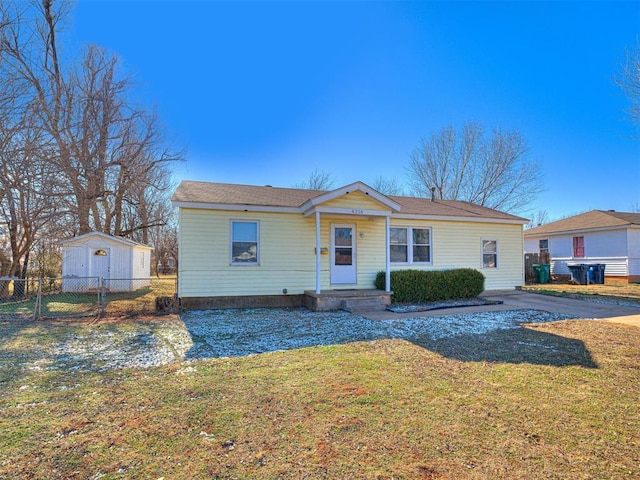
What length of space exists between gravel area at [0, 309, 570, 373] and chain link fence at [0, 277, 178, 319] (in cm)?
86

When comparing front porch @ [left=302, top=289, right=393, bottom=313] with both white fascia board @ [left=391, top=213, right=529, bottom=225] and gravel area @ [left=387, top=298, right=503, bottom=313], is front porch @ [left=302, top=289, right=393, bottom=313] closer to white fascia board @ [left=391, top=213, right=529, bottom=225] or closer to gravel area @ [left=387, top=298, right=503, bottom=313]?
gravel area @ [left=387, top=298, right=503, bottom=313]

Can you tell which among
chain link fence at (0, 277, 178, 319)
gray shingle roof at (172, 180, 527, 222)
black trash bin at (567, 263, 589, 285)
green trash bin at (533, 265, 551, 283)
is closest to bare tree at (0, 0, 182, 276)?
chain link fence at (0, 277, 178, 319)

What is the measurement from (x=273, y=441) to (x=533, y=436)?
211 cm

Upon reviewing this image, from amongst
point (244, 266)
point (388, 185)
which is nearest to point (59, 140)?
point (244, 266)

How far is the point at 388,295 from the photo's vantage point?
9.90 m

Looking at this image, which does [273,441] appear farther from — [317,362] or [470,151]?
[470,151]

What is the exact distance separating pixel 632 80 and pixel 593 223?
10.9 m

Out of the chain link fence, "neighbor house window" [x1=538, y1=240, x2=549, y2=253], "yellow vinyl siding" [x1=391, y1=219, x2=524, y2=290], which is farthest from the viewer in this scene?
"neighbor house window" [x1=538, y1=240, x2=549, y2=253]

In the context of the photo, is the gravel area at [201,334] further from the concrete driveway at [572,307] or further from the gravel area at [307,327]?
the concrete driveway at [572,307]

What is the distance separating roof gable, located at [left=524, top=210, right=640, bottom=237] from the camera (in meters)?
17.3

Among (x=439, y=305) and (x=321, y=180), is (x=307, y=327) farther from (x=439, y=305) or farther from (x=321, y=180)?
(x=321, y=180)

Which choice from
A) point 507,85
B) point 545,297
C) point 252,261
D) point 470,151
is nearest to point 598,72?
point 507,85

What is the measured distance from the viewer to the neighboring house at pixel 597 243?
1694cm

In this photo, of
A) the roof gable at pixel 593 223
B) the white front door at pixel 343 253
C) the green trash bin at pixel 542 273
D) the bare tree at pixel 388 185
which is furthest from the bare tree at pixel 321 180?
the white front door at pixel 343 253
